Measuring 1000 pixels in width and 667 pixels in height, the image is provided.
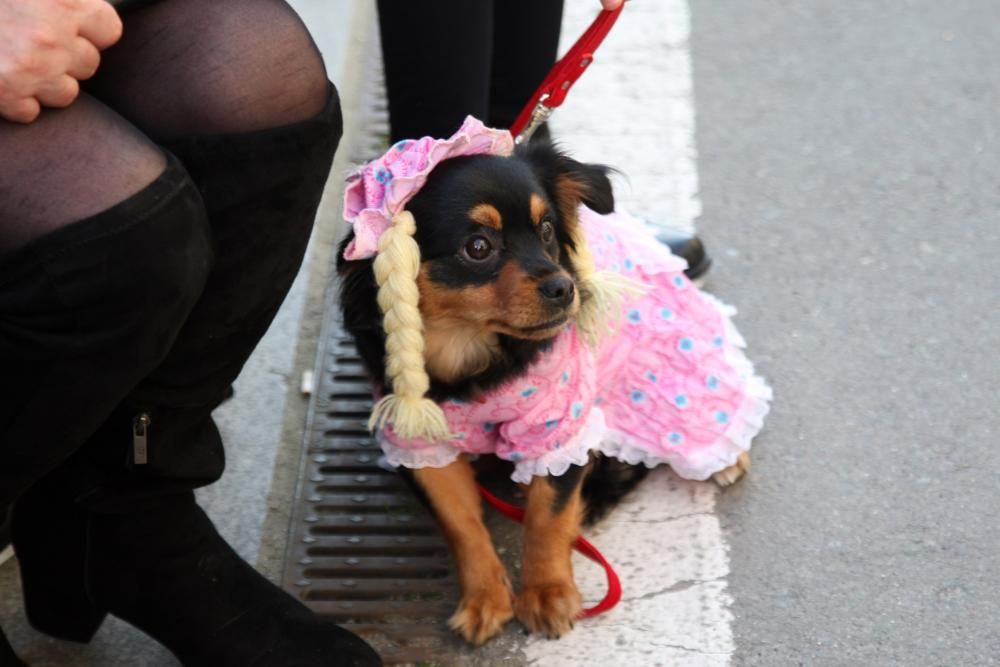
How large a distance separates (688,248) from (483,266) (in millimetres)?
880

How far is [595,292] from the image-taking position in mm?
2090

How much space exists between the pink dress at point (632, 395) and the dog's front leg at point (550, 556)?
42mm

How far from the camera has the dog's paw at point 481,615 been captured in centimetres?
205

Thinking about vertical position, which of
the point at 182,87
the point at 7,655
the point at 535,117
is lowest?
the point at 7,655

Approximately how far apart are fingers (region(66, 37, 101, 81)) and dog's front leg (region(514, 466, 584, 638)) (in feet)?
3.44

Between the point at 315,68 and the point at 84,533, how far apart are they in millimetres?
799

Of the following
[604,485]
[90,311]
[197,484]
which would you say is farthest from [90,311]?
[604,485]

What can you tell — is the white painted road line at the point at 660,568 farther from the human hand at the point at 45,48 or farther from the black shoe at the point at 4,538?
the human hand at the point at 45,48

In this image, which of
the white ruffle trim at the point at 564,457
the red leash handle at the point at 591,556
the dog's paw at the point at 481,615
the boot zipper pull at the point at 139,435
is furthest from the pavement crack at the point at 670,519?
the boot zipper pull at the point at 139,435

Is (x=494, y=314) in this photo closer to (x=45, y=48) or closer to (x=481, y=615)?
(x=481, y=615)

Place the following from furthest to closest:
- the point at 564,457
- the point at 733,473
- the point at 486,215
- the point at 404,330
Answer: the point at 733,473
the point at 564,457
the point at 486,215
the point at 404,330

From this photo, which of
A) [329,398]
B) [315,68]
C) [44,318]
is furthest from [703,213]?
[44,318]

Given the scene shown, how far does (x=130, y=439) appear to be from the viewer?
166 cm

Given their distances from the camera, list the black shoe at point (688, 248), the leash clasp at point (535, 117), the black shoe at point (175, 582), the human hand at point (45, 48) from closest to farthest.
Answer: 1. the human hand at point (45, 48)
2. the black shoe at point (175, 582)
3. the leash clasp at point (535, 117)
4. the black shoe at point (688, 248)
